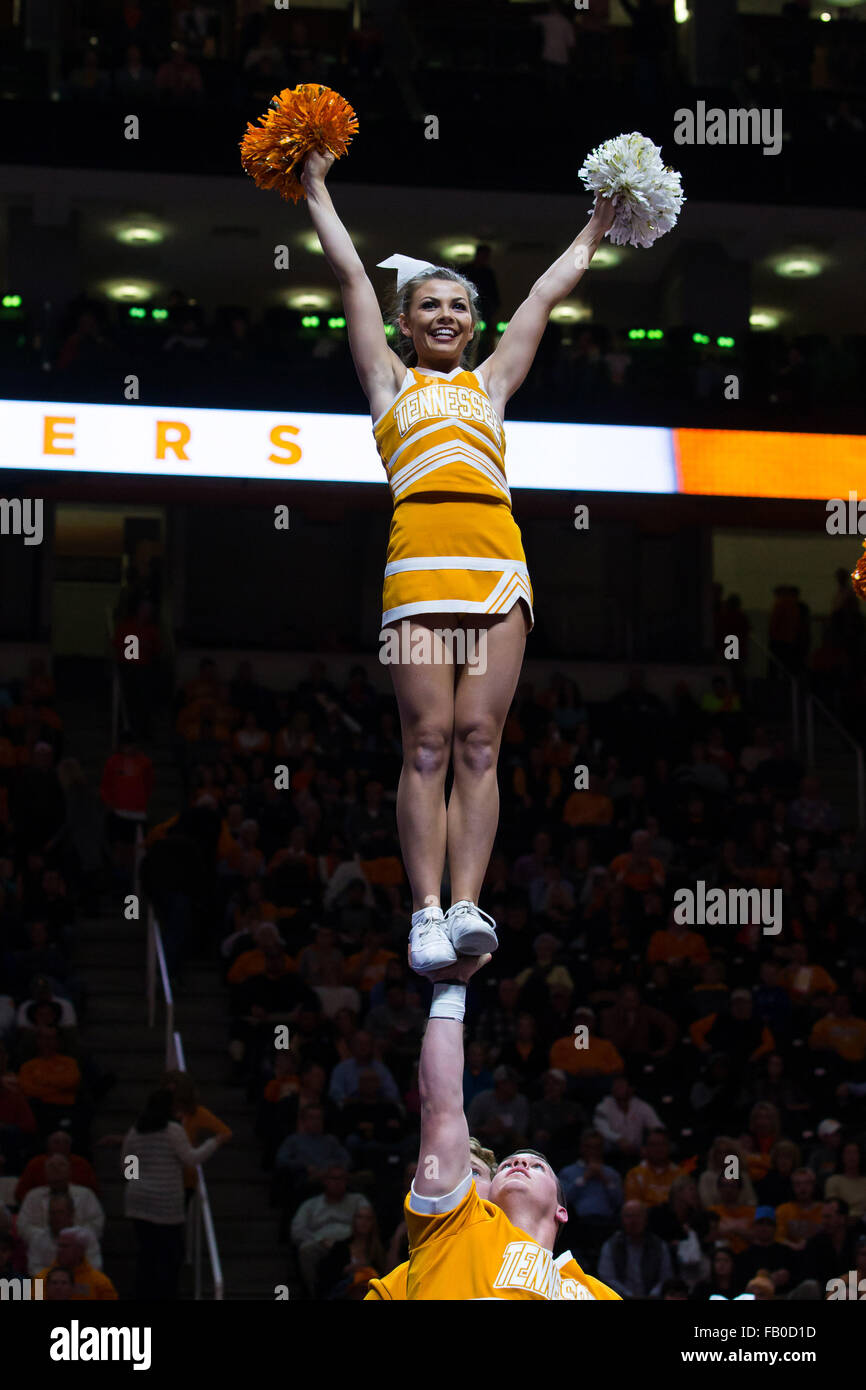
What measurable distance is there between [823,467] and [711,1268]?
7.68 m

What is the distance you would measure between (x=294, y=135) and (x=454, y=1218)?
292 cm

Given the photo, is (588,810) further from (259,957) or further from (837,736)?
(837,736)

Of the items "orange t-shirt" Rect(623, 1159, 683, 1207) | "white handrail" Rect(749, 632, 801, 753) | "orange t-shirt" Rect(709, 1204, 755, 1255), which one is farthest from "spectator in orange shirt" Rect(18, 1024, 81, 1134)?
"white handrail" Rect(749, 632, 801, 753)

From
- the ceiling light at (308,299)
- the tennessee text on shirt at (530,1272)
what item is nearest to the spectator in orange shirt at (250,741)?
the ceiling light at (308,299)

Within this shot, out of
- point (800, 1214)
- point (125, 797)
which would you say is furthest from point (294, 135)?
point (125, 797)

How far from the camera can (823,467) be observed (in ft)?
53.1

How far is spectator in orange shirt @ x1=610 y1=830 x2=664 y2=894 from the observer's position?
1416 centimetres

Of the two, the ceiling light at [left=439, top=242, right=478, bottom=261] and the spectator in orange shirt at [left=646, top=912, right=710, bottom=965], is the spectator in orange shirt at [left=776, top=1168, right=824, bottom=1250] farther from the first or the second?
the ceiling light at [left=439, top=242, right=478, bottom=261]

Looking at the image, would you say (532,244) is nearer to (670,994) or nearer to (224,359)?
(224,359)

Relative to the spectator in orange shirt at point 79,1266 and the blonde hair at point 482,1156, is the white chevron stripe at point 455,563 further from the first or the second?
the spectator in orange shirt at point 79,1266

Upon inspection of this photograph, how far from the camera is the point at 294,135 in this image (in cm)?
558

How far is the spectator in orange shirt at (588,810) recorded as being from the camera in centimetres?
1541

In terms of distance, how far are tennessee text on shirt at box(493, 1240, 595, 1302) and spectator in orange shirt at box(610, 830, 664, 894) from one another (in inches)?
360
